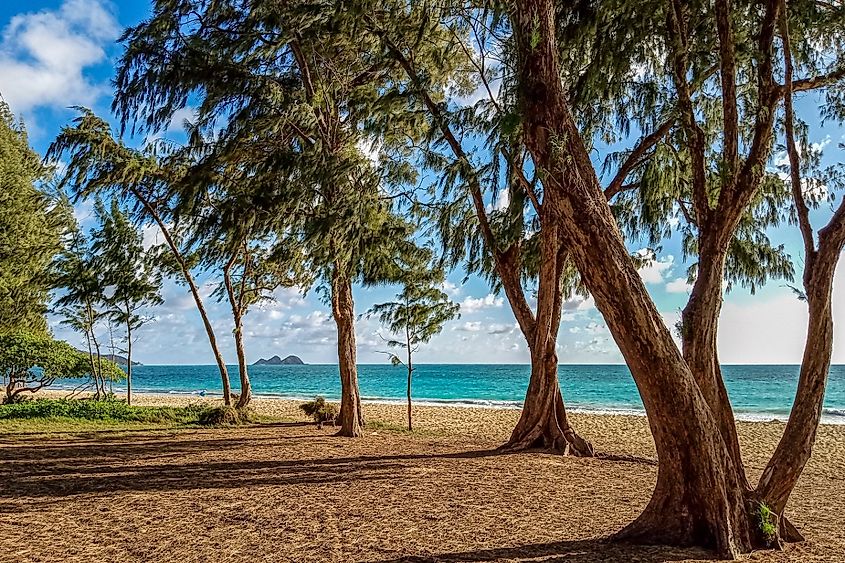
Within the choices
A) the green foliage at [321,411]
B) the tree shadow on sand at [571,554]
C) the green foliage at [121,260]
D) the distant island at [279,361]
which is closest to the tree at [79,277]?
the green foliage at [121,260]

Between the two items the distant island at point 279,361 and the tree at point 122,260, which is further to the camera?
the distant island at point 279,361

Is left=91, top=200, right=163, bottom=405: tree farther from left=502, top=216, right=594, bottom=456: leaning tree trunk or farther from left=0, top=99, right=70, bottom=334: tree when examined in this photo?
left=502, top=216, right=594, bottom=456: leaning tree trunk

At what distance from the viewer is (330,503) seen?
5609 mm

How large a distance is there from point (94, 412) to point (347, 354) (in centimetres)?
684

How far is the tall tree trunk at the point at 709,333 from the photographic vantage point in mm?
4680

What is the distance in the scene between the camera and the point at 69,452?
29.0 ft

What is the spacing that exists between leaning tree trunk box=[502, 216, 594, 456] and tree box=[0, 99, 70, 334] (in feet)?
43.0

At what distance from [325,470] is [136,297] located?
11.4 metres

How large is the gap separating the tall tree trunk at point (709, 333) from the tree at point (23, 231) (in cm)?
1586

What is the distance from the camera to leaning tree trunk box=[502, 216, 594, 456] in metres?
8.95

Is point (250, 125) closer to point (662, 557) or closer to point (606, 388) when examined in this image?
point (662, 557)

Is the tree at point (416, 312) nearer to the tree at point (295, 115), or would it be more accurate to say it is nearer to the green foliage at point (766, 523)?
the tree at point (295, 115)

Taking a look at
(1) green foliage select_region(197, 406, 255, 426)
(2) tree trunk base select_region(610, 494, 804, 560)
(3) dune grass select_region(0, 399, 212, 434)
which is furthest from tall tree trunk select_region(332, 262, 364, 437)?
(2) tree trunk base select_region(610, 494, 804, 560)

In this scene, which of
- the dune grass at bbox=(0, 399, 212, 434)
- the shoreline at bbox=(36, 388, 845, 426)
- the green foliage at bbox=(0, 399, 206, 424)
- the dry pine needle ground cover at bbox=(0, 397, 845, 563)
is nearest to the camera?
the dry pine needle ground cover at bbox=(0, 397, 845, 563)
